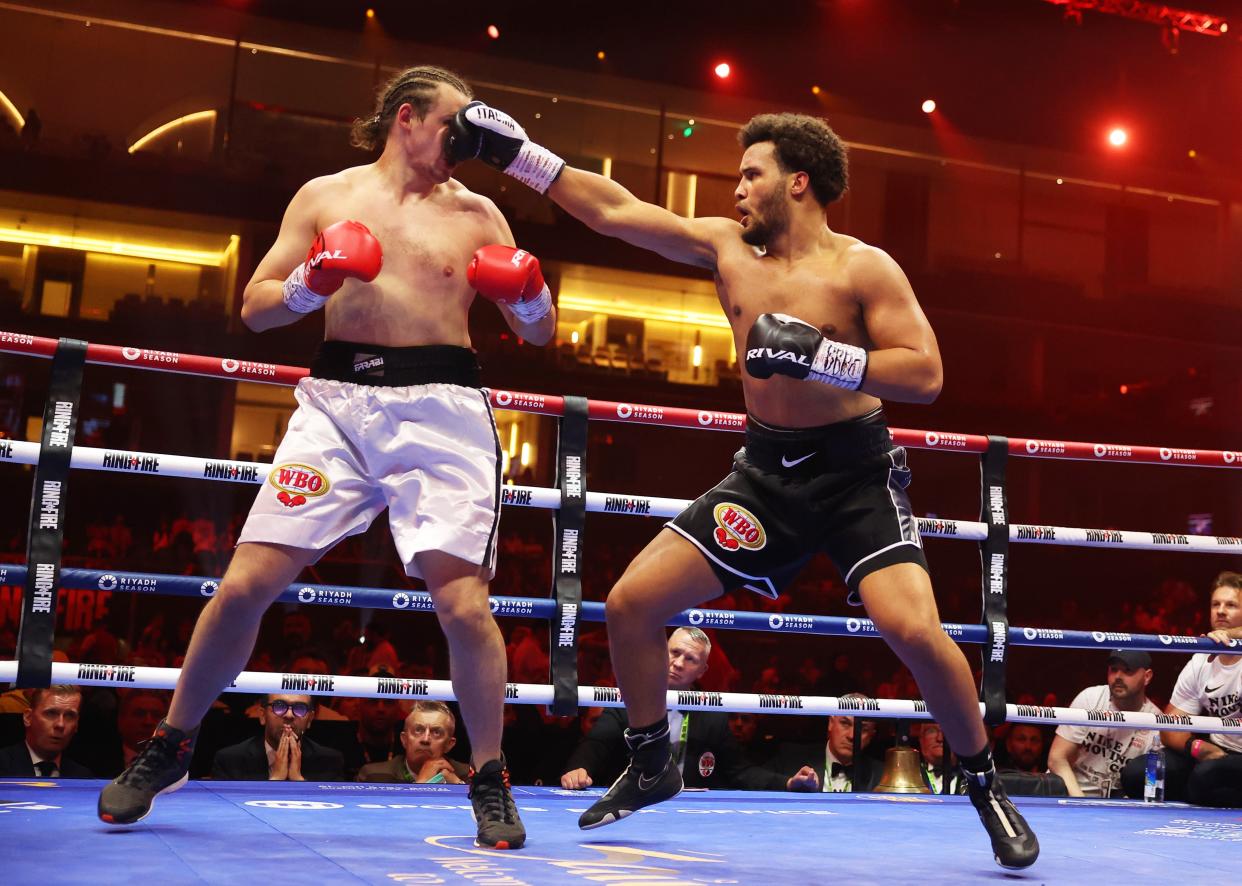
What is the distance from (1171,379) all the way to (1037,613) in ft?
12.1

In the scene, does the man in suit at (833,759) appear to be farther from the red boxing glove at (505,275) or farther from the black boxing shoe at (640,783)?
the red boxing glove at (505,275)

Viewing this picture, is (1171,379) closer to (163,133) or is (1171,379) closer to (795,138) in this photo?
(163,133)

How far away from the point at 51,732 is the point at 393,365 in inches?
75.7

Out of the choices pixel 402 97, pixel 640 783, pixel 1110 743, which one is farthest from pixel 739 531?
pixel 1110 743

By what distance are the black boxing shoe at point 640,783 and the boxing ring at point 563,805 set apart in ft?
0.18

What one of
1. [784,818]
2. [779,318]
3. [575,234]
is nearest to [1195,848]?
[784,818]

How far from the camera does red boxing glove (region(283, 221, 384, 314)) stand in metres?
2.11

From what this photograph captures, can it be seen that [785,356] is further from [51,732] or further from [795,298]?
[51,732]

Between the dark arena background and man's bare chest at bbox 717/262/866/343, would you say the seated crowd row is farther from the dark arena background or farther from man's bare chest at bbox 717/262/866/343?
man's bare chest at bbox 717/262/866/343

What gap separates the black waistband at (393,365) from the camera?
2.28 meters

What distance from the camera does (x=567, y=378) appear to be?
38.2ft

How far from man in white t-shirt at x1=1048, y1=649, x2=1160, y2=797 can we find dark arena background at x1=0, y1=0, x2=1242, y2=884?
60 millimetres

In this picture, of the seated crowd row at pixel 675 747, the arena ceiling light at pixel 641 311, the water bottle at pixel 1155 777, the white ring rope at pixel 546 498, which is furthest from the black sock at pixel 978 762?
the arena ceiling light at pixel 641 311

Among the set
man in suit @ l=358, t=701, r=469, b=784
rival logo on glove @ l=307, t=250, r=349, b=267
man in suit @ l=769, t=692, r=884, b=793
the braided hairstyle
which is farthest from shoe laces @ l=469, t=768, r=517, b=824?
man in suit @ l=769, t=692, r=884, b=793
